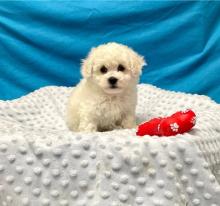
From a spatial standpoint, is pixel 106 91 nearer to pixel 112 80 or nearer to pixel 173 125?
pixel 112 80

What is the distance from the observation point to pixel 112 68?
5.95 ft

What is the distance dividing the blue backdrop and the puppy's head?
759 mm

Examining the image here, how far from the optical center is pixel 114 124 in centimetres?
195

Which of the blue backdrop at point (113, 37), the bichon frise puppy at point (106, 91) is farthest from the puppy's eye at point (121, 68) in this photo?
the blue backdrop at point (113, 37)

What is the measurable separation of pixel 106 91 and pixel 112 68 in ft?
0.33

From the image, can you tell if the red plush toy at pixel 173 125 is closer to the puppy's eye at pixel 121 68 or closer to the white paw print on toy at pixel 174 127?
the white paw print on toy at pixel 174 127

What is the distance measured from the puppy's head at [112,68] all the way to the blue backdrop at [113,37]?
29.9 inches

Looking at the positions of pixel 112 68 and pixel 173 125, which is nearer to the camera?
pixel 173 125

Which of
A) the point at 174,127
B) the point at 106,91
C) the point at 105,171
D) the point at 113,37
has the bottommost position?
the point at 105,171

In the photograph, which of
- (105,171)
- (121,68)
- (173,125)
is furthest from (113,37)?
(105,171)

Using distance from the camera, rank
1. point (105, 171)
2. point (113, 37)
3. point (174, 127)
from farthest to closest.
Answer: point (113, 37)
point (174, 127)
point (105, 171)

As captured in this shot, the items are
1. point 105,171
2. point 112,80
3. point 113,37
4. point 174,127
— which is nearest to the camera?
point 105,171

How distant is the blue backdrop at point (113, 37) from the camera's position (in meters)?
2.53

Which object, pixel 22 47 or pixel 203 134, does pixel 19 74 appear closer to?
pixel 22 47
